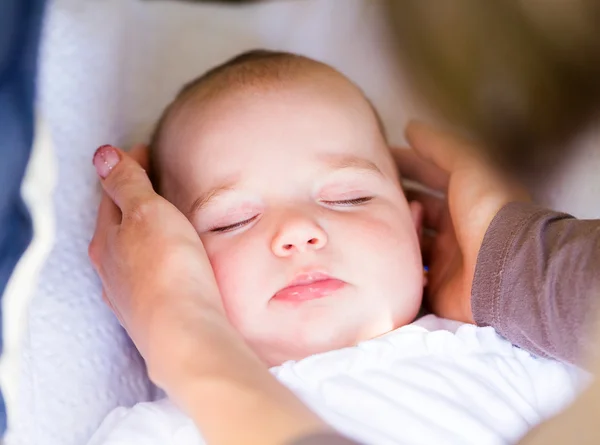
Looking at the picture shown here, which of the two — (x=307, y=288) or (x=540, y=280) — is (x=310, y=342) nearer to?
(x=307, y=288)

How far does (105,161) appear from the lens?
3.12 ft

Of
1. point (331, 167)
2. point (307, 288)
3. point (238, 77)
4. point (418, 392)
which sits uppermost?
point (238, 77)

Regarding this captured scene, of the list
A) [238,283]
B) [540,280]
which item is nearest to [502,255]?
[540,280]

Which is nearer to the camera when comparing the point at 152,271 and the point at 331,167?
the point at 152,271

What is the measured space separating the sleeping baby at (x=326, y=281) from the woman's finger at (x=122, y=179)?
57 millimetres

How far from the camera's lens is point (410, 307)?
0.90 meters

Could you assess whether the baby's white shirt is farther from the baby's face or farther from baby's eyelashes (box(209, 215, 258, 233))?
baby's eyelashes (box(209, 215, 258, 233))

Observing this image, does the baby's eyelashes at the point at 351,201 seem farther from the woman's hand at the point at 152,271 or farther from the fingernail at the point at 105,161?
the fingernail at the point at 105,161

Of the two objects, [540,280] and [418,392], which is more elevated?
[540,280]

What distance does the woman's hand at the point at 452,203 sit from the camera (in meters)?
0.93

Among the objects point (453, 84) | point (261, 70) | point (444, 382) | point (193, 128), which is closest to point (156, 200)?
point (193, 128)

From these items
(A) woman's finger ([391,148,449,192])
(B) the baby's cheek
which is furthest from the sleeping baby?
(A) woman's finger ([391,148,449,192])

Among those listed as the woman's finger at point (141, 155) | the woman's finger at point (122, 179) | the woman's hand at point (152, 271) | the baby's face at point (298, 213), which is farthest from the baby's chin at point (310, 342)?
the woman's finger at point (141, 155)

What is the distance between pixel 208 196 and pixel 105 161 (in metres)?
0.16
